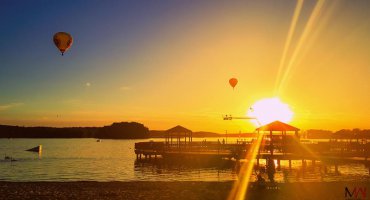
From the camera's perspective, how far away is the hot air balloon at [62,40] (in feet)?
109

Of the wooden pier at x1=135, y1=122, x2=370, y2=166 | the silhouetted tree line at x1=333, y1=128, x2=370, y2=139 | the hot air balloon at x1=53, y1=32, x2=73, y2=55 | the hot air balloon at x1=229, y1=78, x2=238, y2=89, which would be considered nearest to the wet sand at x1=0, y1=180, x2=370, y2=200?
the wooden pier at x1=135, y1=122, x2=370, y2=166

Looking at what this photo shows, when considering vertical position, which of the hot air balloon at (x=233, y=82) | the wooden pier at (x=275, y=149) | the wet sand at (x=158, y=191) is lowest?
the wet sand at (x=158, y=191)

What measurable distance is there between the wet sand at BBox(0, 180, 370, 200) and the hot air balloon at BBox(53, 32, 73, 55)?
12.2 meters

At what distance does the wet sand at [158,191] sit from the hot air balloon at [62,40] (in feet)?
40.1

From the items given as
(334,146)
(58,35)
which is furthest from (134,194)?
(334,146)

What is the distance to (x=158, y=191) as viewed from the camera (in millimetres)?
23609

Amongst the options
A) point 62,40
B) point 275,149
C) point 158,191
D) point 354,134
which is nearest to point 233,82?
point 275,149

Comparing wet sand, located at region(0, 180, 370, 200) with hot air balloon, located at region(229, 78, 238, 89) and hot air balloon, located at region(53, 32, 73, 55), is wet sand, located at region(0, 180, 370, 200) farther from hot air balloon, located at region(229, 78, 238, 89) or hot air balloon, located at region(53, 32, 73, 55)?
hot air balloon, located at region(229, 78, 238, 89)

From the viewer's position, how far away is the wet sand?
71.5ft

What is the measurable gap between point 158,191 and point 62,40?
17.2 m

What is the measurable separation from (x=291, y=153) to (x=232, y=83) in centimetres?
1015

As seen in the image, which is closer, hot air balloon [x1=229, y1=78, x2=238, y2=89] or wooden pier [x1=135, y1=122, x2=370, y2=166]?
wooden pier [x1=135, y1=122, x2=370, y2=166]

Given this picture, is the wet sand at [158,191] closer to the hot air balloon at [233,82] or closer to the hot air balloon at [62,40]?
the hot air balloon at [62,40]

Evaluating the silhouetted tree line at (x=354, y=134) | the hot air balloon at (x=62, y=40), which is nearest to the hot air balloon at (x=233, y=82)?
the hot air balloon at (x=62, y=40)
